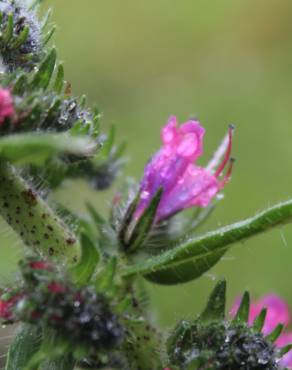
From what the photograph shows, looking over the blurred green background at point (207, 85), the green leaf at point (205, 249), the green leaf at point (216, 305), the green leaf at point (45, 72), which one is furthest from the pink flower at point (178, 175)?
the blurred green background at point (207, 85)

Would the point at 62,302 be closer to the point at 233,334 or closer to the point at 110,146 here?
the point at 233,334

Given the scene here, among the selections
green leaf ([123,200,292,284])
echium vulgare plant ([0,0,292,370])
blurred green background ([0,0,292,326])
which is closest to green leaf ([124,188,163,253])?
echium vulgare plant ([0,0,292,370])

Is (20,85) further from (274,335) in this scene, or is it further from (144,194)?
(274,335)

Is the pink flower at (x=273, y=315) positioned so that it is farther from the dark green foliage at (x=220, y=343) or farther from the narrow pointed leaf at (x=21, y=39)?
the narrow pointed leaf at (x=21, y=39)

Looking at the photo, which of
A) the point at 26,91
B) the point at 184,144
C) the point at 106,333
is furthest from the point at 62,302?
the point at 184,144

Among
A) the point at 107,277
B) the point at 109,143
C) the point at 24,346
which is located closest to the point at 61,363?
the point at 24,346

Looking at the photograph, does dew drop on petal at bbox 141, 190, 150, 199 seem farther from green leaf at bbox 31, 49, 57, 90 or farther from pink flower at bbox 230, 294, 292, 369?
pink flower at bbox 230, 294, 292, 369

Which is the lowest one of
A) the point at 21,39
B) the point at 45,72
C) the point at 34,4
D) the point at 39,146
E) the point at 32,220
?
the point at 32,220
